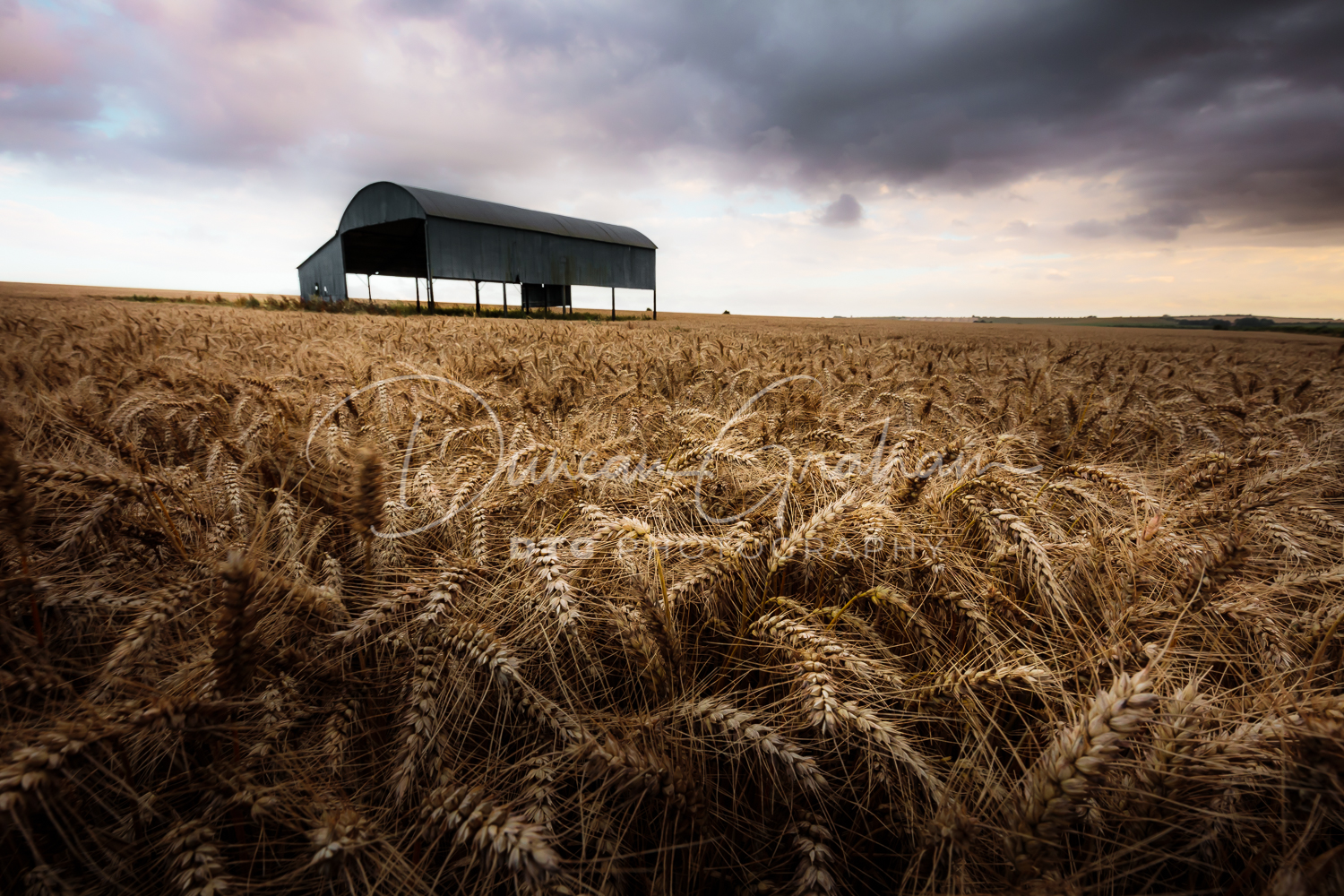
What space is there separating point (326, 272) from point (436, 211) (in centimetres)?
1016

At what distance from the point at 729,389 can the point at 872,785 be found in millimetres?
2640

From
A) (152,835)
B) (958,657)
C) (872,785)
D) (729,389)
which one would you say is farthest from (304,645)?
(729,389)

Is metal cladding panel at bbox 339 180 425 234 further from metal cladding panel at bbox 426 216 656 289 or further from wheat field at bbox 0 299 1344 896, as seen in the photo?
wheat field at bbox 0 299 1344 896

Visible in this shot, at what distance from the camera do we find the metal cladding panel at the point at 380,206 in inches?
911

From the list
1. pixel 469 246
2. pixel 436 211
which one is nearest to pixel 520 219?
pixel 469 246

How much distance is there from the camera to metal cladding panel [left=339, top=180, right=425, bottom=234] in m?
23.1

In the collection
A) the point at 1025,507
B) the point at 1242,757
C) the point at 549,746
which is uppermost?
the point at 1025,507

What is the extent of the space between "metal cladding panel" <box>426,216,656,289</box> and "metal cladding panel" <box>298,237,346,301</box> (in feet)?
20.2

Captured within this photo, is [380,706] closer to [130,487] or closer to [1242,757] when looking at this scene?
[130,487]

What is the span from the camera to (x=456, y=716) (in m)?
1.09

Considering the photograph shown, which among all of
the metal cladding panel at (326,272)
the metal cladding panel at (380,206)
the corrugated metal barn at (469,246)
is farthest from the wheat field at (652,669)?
the metal cladding panel at (326,272)

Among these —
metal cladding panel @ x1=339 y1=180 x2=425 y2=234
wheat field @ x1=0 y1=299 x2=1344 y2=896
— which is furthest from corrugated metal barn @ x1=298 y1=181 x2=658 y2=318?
wheat field @ x1=0 y1=299 x2=1344 y2=896

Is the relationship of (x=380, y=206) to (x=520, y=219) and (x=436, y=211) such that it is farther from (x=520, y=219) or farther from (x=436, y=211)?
(x=520, y=219)

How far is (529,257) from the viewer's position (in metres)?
27.2
